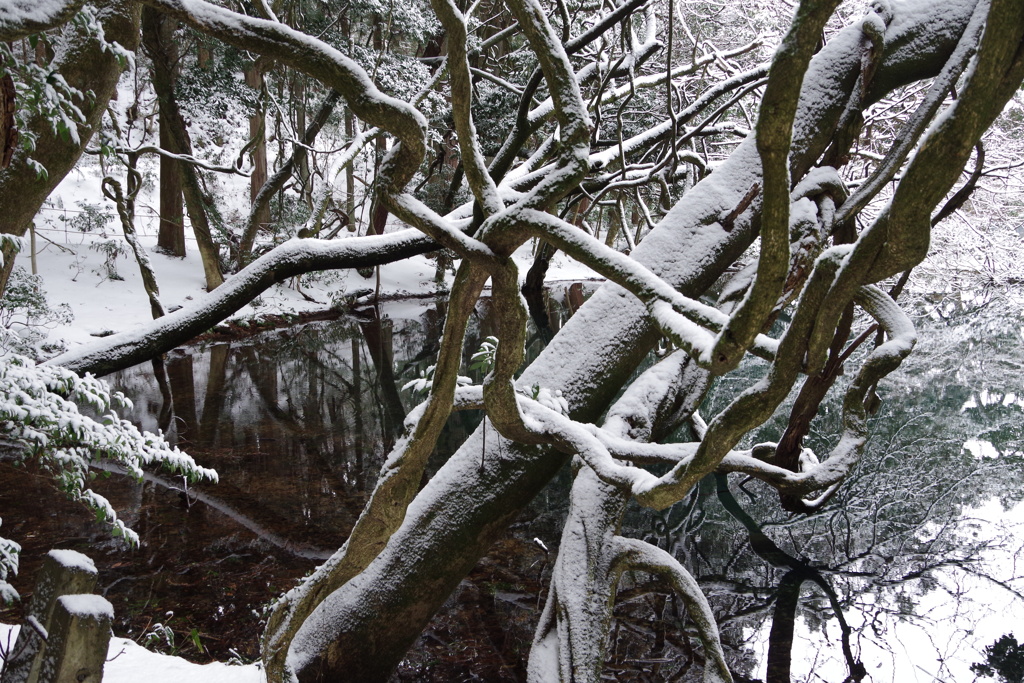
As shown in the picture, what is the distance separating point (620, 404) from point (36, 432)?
2.26 metres

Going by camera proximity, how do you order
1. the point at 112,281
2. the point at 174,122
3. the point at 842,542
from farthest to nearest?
the point at 112,281, the point at 174,122, the point at 842,542

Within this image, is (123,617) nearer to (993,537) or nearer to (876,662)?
(876,662)

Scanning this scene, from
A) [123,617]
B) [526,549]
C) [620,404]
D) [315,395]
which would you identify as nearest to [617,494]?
[620,404]

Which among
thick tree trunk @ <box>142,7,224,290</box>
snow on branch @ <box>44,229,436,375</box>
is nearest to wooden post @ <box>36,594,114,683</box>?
snow on branch @ <box>44,229,436,375</box>

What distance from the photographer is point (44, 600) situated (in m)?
1.53

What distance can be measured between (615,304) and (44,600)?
230 centimetres

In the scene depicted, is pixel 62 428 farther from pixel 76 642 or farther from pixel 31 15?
pixel 31 15

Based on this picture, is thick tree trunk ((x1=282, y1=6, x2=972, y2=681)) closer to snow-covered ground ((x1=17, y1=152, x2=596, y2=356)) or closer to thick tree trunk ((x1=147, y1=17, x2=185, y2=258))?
snow-covered ground ((x1=17, y1=152, x2=596, y2=356))

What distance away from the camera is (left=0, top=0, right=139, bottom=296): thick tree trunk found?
7.32ft

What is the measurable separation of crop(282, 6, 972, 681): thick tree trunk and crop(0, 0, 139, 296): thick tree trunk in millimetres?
1750

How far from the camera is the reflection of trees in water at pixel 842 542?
3943mm

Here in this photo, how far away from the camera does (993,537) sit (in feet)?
16.8

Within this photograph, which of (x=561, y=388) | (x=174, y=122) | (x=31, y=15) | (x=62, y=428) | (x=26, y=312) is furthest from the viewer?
(x=174, y=122)

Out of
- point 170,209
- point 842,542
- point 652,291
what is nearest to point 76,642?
point 652,291
